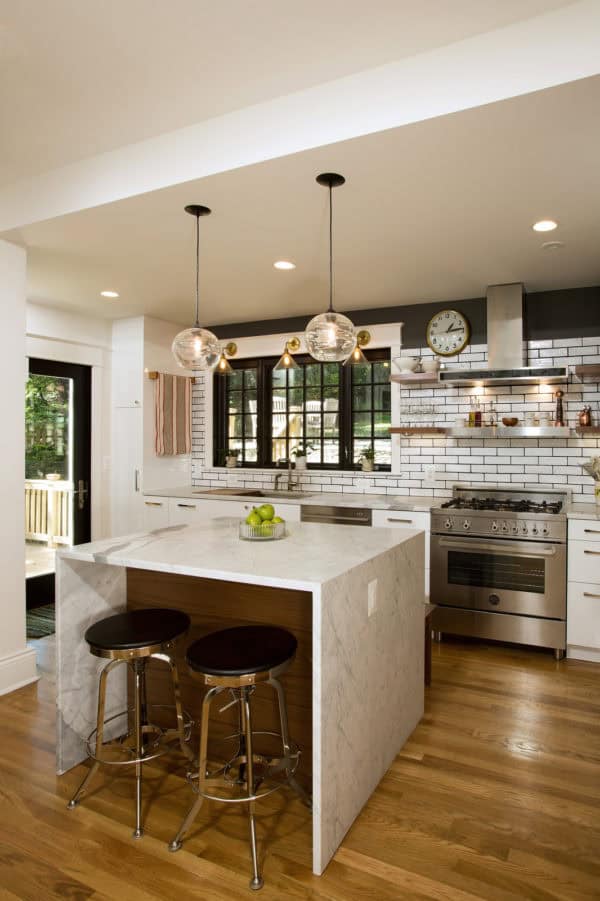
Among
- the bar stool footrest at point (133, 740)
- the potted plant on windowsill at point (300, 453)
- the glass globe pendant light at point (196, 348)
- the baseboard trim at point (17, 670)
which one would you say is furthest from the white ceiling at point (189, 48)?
the potted plant on windowsill at point (300, 453)

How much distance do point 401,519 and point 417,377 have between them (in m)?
1.16

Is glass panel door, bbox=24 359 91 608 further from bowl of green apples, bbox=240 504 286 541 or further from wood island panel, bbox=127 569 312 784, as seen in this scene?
bowl of green apples, bbox=240 504 286 541

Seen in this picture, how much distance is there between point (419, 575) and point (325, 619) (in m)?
1.15

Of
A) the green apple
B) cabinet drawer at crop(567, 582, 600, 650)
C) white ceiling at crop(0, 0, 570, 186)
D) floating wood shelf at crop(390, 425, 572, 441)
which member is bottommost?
cabinet drawer at crop(567, 582, 600, 650)

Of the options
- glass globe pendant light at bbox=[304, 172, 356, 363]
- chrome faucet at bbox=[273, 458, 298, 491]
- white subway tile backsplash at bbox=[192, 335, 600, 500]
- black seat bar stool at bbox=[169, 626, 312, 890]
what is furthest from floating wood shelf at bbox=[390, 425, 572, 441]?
black seat bar stool at bbox=[169, 626, 312, 890]

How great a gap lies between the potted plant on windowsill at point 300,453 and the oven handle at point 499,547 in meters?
1.76

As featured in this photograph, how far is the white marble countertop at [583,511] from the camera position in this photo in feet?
12.5

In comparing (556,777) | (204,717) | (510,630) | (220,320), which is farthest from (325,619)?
(220,320)

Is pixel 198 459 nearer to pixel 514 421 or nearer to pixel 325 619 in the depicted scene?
pixel 514 421

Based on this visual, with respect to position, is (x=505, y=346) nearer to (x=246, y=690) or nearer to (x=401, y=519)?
(x=401, y=519)

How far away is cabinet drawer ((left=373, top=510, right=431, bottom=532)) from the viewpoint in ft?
14.2

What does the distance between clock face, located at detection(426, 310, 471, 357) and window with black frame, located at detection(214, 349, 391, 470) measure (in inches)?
18.8

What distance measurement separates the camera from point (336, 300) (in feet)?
16.3

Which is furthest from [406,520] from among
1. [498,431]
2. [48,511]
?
[48,511]
